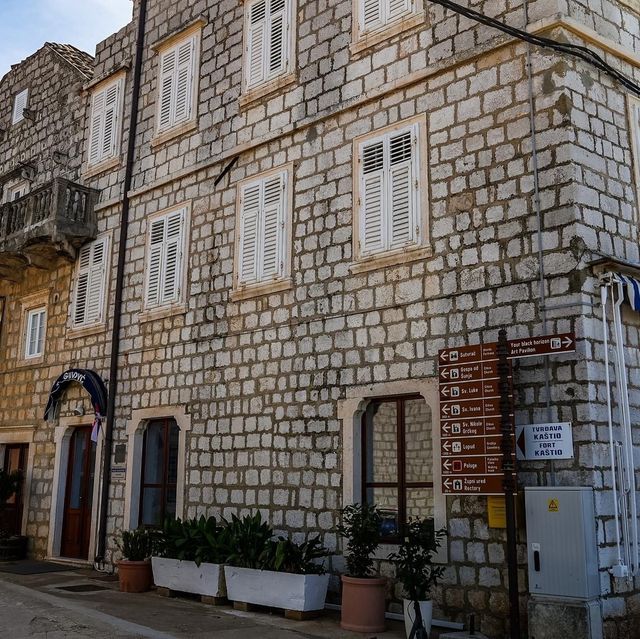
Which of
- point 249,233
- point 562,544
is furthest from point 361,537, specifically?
point 249,233

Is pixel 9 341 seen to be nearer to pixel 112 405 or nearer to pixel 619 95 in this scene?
pixel 112 405

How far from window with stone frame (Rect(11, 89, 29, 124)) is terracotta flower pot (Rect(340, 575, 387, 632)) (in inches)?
537

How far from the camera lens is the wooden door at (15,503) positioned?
49.4ft

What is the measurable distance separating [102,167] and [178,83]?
A: 95.3 inches

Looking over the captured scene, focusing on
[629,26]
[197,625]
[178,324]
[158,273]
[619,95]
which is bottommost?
[197,625]

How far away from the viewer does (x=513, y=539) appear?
717 centimetres

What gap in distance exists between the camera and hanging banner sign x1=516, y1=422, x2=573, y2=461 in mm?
7332

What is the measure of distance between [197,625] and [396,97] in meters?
6.47

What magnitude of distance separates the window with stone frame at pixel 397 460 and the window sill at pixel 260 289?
2.13 meters

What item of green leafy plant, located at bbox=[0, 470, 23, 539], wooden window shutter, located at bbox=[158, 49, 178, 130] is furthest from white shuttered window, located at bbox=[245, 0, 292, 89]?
green leafy plant, located at bbox=[0, 470, 23, 539]

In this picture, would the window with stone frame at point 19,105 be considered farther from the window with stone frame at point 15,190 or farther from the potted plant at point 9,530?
the potted plant at point 9,530

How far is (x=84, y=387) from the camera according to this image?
13.6m

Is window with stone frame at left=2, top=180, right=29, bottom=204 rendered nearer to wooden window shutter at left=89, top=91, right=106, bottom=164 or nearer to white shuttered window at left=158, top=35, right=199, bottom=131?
wooden window shutter at left=89, top=91, right=106, bottom=164

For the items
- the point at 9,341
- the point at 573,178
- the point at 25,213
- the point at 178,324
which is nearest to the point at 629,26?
the point at 573,178
